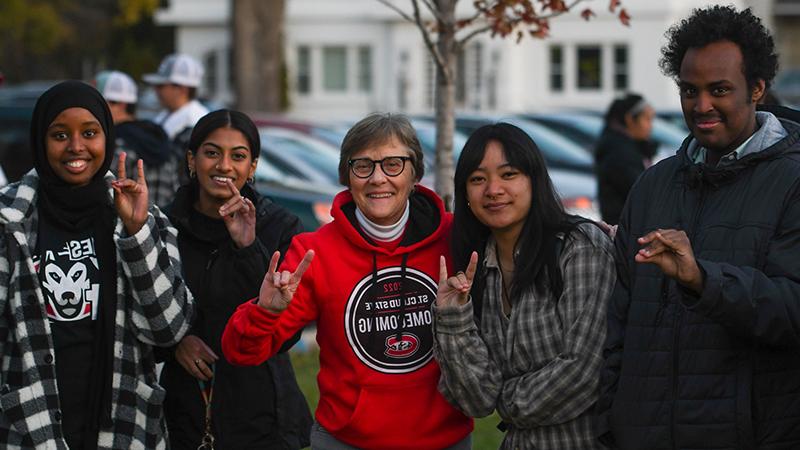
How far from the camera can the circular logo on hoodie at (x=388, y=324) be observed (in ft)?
14.9

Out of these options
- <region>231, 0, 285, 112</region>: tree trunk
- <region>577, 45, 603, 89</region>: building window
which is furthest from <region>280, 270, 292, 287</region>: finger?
<region>577, 45, 603, 89</region>: building window

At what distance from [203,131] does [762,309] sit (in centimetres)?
234

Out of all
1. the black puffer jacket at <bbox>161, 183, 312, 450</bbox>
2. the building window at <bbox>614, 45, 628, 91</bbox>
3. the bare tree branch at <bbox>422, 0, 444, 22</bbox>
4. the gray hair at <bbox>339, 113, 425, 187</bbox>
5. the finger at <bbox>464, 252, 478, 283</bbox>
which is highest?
the building window at <bbox>614, 45, 628, 91</bbox>

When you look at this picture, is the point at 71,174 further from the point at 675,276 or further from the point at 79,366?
the point at 675,276

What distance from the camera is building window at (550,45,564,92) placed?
142 ft

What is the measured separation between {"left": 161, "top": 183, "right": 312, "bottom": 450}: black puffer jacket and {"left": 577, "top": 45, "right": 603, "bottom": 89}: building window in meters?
38.6

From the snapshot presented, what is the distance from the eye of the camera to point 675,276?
3.75 m

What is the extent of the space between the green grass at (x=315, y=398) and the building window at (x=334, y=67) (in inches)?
1387

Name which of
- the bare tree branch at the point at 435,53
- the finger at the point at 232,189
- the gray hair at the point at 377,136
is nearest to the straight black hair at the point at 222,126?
the finger at the point at 232,189

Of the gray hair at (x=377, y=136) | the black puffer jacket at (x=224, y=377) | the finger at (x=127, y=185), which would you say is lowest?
the black puffer jacket at (x=224, y=377)

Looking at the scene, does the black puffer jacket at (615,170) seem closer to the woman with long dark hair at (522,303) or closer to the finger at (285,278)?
the woman with long dark hair at (522,303)

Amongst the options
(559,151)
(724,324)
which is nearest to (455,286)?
(724,324)

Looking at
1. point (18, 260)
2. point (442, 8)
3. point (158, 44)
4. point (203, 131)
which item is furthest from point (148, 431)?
point (158, 44)

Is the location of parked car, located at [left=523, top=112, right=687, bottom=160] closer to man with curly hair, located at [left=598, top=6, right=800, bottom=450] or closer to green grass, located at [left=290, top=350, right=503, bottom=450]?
green grass, located at [left=290, top=350, right=503, bottom=450]
